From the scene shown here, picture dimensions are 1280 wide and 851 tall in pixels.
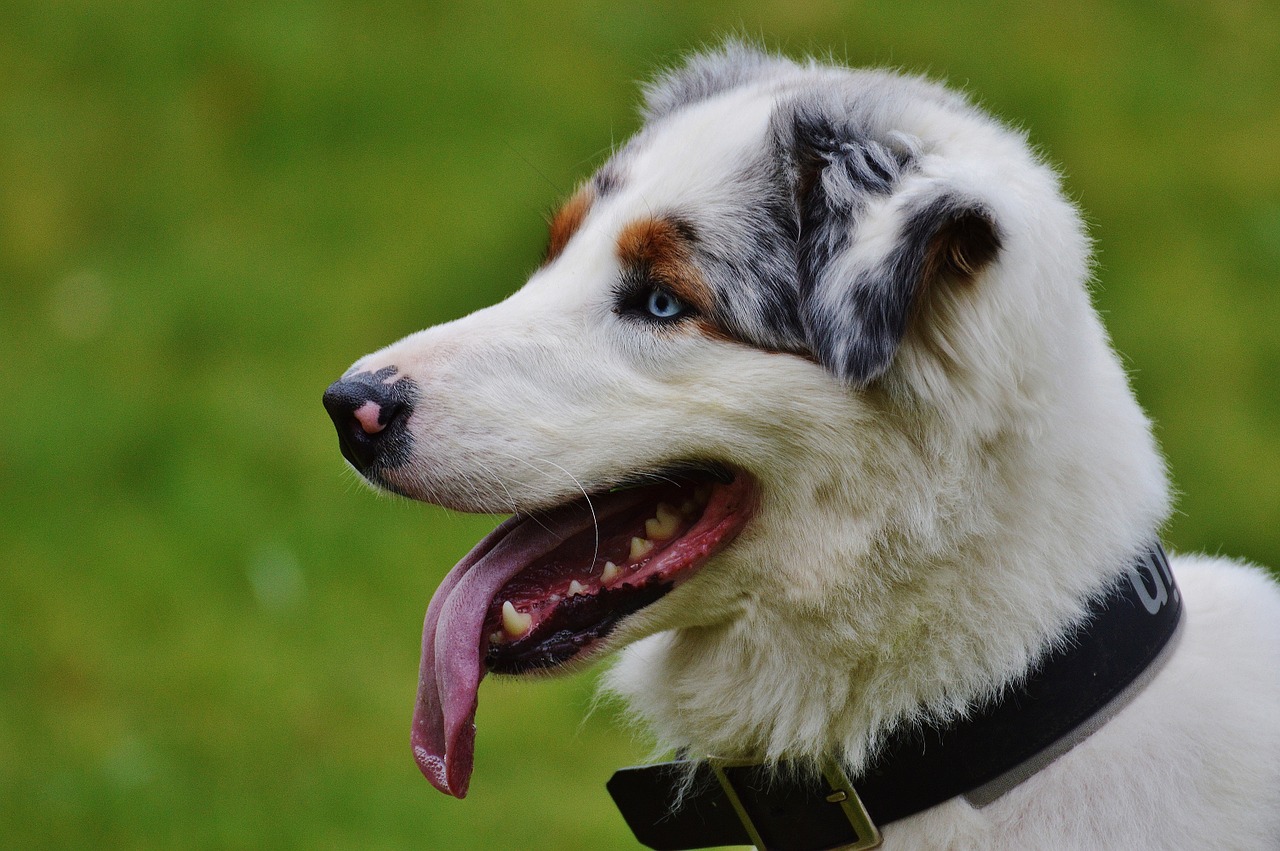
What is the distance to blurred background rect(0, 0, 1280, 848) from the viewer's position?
17.0 ft

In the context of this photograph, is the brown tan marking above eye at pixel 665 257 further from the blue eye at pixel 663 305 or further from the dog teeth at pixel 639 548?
the dog teeth at pixel 639 548

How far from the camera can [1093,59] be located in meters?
8.79

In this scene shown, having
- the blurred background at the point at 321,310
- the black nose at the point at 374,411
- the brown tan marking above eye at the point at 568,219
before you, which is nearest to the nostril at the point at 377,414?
the black nose at the point at 374,411

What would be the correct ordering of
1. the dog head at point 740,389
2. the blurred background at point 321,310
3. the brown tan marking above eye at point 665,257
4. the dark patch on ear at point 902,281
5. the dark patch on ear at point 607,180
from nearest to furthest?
the dark patch on ear at point 902,281 < the dog head at point 740,389 < the brown tan marking above eye at point 665,257 < the dark patch on ear at point 607,180 < the blurred background at point 321,310

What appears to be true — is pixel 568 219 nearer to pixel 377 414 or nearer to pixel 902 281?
pixel 377 414

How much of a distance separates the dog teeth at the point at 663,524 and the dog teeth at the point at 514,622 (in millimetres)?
289

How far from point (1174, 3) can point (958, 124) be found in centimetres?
765

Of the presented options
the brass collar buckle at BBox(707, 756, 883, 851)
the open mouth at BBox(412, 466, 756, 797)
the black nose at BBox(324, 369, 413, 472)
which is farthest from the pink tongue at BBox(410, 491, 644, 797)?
the brass collar buckle at BBox(707, 756, 883, 851)

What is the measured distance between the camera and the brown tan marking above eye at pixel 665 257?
2.61m

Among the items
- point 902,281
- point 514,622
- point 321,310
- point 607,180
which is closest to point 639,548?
point 514,622

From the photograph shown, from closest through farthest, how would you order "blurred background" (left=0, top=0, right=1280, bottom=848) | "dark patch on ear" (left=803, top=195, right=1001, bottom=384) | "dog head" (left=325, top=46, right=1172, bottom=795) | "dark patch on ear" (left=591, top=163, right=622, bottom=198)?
"dark patch on ear" (left=803, top=195, right=1001, bottom=384), "dog head" (left=325, top=46, right=1172, bottom=795), "dark patch on ear" (left=591, top=163, right=622, bottom=198), "blurred background" (left=0, top=0, right=1280, bottom=848)

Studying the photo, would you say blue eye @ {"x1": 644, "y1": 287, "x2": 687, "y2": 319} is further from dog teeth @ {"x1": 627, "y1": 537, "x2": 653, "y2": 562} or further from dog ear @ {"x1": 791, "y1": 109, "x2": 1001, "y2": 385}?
dog teeth @ {"x1": 627, "y1": 537, "x2": 653, "y2": 562}

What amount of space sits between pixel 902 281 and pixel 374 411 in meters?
0.99

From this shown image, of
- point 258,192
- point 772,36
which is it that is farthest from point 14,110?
point 772,36
